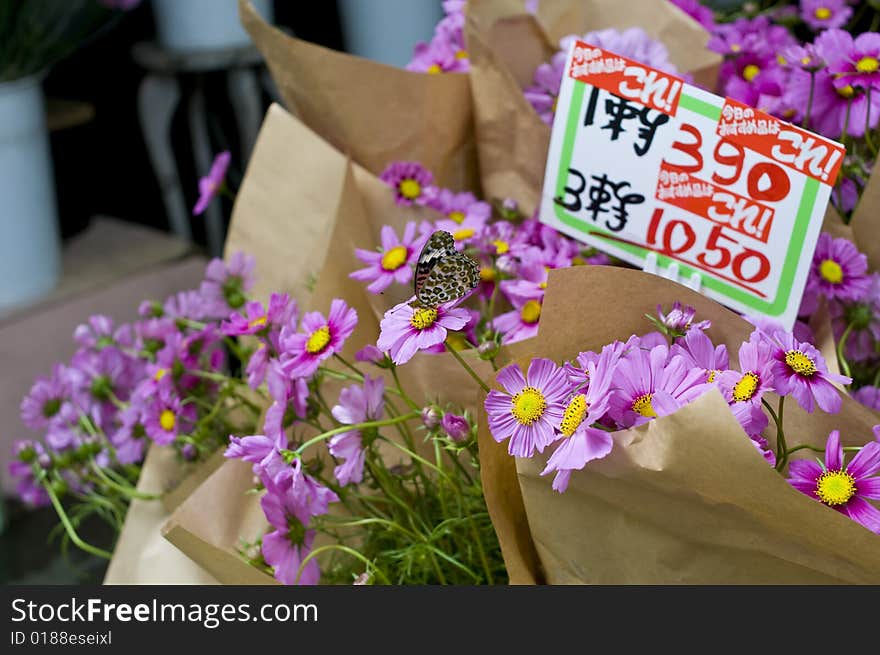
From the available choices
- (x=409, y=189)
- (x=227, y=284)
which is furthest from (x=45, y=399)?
(x=409, y=189)

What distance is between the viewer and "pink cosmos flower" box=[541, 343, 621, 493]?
30 cm

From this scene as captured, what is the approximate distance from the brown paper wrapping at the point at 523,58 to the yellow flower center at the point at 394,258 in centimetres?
14

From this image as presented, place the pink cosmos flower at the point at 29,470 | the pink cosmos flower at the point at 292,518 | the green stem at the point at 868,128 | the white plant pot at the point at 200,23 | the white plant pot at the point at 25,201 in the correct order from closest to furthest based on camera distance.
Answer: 1. the pink cosmos flower at the point at 292,518
2. the green stem at the point at 868,128
3. the pink cosmos flower at the point at 29,470
4. the white plant pot at the point at 25,201
5. the white plant pot at the point at 200,23

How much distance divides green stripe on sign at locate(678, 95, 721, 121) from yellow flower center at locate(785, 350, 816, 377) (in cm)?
16

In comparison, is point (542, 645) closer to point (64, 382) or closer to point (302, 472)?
point (302, 472)

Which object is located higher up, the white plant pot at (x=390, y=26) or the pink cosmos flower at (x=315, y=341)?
the pink cosmos flower at (x=315, y=341)

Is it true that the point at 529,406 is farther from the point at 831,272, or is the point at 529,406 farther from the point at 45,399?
the point at 45,399

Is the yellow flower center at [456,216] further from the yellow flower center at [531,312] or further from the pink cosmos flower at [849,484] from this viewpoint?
the pink cosmos flower at [849,484]

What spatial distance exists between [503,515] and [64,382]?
14.8 inches

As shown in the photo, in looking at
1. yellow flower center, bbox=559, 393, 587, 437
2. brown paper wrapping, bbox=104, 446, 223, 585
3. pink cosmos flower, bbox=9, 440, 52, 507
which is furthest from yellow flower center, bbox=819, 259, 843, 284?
pink cosmos flower, bbox=9, 440, 52, 507

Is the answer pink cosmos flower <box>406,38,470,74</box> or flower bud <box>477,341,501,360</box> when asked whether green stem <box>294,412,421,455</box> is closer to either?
flower bud <box>477,341,501,360</box>

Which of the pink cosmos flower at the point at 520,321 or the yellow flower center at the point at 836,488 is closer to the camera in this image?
the yellow flower center at the point at 836,488

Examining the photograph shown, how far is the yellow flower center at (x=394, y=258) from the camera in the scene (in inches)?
19.1

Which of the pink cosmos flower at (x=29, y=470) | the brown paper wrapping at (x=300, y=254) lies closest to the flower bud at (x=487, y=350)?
the brown paper wrapping at (x=300, y=254)
